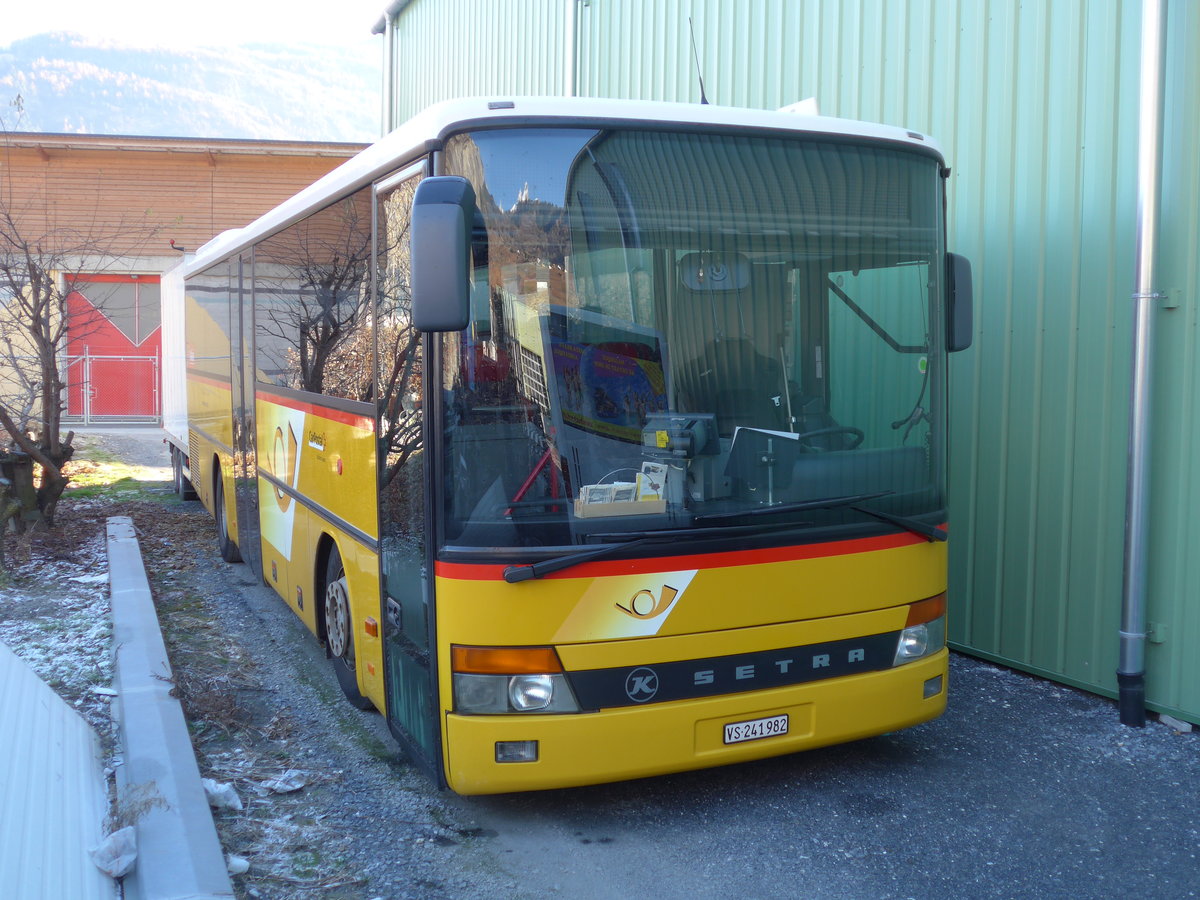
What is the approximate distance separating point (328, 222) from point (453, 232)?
2.27 m

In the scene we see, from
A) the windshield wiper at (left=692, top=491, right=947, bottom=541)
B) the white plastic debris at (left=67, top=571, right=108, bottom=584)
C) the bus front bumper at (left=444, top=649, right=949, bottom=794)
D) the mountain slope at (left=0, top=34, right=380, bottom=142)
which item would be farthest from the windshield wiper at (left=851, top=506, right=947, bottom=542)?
the mountain slope at (left=0, top=34, right=380, bottom=142)

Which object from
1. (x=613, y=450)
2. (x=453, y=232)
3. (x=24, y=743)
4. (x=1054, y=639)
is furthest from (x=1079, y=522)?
(x=24, y=743)

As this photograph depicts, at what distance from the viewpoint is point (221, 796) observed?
454 cm

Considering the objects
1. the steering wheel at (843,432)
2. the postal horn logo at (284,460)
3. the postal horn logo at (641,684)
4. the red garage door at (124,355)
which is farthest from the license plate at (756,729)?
the red garage door at (124,355)

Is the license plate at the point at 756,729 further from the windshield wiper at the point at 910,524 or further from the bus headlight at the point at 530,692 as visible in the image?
the windshield wiper at the point at 910,524

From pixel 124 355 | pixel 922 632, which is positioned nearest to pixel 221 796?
pixel 922 632

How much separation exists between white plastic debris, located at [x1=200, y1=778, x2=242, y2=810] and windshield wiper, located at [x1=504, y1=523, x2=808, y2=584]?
1577mm

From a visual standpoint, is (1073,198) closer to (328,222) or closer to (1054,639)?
(1054,639)

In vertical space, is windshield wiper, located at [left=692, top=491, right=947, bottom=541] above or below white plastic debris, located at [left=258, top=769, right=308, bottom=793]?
above

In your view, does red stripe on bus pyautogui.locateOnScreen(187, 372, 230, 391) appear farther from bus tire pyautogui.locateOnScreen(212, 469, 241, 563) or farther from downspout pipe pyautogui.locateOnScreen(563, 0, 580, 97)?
downspout pipe pyautogui.locateOnScreen(563, 0, 580, 97)

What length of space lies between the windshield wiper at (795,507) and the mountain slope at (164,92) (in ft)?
543

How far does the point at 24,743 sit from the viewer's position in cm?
352

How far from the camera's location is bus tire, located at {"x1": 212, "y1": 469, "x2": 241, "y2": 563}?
31.9ft

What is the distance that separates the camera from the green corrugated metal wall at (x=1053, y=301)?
17.9 ft
